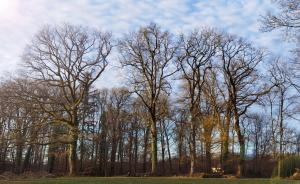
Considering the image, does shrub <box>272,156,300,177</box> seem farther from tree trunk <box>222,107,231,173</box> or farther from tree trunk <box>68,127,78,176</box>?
tree trunk <box>68,127,78,176</box>

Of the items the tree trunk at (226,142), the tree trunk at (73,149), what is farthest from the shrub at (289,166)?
the tree trunk at (73,149)

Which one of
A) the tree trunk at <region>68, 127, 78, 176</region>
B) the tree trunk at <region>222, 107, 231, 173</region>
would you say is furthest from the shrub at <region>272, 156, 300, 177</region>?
the tree trunk at <region>68, 127, 78, 176</region>

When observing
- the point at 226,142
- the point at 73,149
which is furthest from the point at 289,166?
the point at 73,149

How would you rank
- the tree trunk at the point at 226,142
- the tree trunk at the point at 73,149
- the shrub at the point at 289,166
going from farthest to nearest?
the tree trunk at the point at 226,142
the tree trunk at the point at 73,149
the shrub at the point at 289,166

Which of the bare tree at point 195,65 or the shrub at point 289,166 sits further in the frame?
the bare tree at point 195,65

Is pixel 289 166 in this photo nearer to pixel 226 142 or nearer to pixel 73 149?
pixel 226 142

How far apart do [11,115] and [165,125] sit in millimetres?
28678

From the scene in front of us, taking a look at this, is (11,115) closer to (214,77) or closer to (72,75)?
(72,75)

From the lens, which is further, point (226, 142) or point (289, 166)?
point (226, 142)

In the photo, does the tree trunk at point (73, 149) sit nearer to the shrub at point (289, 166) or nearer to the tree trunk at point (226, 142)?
the tree trunk at point (226, 142)

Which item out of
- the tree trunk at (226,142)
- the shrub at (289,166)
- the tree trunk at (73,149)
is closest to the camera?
the shrub at (289,166)

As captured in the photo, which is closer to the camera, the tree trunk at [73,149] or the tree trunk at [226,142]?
the tree trunk at [73,149]

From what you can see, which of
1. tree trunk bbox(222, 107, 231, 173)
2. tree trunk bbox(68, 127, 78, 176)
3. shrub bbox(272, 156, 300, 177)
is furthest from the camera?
tree trunk bbox(222, 107, 231, 173)

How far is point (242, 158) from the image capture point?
42344 millimetres
